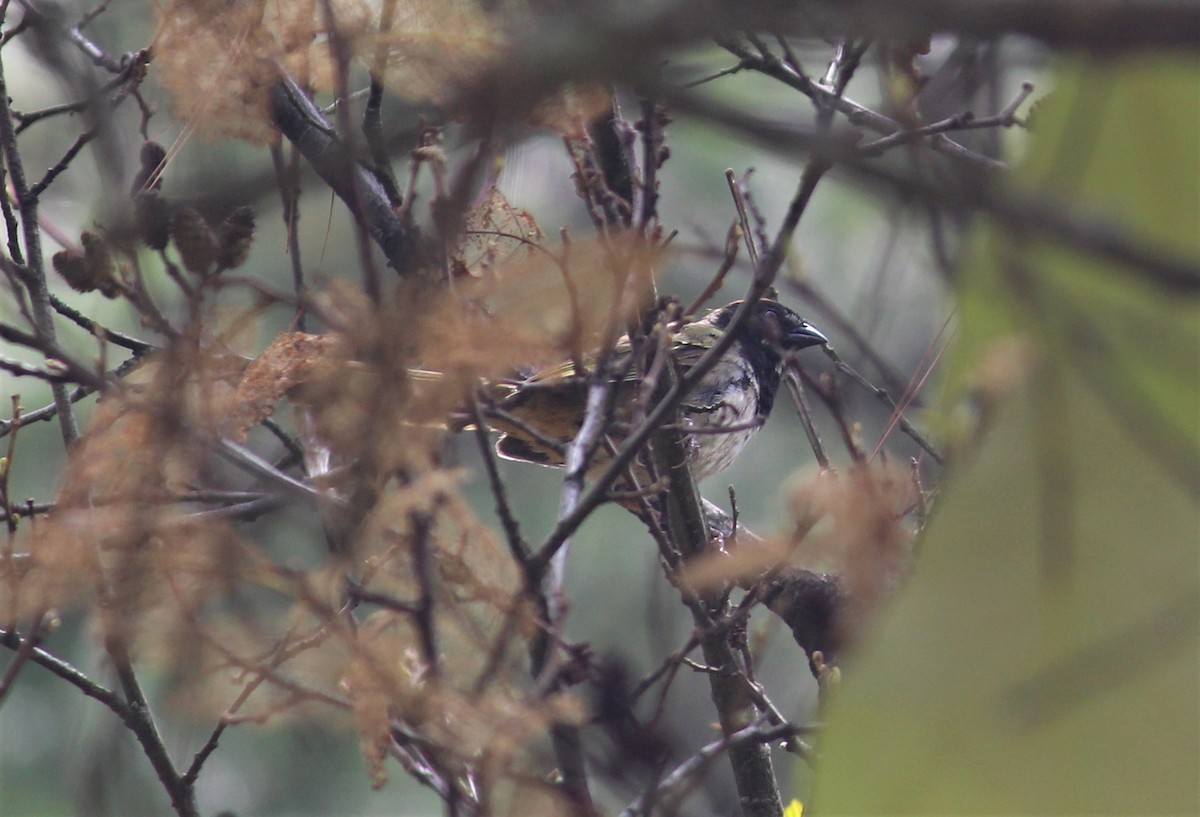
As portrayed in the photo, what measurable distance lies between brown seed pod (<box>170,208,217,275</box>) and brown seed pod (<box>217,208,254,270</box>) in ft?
0.10

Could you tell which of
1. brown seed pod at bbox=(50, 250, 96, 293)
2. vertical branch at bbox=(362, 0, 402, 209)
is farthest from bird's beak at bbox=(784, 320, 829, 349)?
brown seed pod at bbox=(50, 250, 96, 293)

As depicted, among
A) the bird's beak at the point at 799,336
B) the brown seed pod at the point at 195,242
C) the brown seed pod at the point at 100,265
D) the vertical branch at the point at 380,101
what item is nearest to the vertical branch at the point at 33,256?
the brown seed pod at the point at 100,265

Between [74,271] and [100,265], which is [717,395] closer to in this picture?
[74,271]

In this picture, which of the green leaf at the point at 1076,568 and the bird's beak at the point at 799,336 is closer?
the green leaf at the point at 1076,568

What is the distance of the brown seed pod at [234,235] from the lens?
1602mm

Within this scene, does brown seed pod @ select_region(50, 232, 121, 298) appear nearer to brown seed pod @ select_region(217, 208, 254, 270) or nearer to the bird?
brown seed pod @ select_region(217, 208, 254, 270)

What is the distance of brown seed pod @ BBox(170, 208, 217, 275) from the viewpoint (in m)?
1.51

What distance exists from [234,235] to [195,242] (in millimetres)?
82

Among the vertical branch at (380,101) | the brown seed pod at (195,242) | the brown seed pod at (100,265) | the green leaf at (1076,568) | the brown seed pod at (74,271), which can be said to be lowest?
the green leaf at (1076,568)

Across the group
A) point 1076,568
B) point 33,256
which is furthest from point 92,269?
point 1076,568

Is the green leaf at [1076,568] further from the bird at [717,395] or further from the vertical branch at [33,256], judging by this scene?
the bird at [717,395]

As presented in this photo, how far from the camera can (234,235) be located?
63.6 inches

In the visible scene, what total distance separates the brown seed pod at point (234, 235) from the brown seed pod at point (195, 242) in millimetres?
30

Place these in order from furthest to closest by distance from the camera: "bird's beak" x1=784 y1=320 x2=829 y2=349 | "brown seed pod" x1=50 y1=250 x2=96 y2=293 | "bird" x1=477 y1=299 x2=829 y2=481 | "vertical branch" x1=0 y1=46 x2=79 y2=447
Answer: "bird's beak" x1=784 y1=320 x2=829 y2=349 → "bird" x1=477 y1=299 x2=829 y2=481 → "vertical branch" x1=0 y1=46 x2=79 y2=447 → "brown seed pod" x1=50 y1=250 x2=96 y2=293
